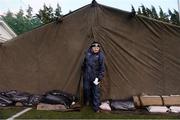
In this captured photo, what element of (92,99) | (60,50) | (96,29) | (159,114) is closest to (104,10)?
(96,29)

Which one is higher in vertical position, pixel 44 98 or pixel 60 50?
pixel 60 50

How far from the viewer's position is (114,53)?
997cm

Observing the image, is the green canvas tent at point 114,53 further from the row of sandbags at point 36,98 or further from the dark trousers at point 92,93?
the dark trousers at point 92,93

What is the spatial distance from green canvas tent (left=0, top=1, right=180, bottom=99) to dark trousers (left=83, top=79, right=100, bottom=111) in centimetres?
51

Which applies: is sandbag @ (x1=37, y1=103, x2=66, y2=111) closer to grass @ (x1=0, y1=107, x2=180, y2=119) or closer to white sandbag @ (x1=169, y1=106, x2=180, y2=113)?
grass @ (x1=0, y1=107, x2=180, y2=119)

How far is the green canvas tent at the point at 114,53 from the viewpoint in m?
9.94

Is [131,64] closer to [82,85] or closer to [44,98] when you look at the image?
[82,85]

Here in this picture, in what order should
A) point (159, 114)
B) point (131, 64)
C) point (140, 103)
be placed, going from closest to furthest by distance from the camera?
point (159, 114) < point (140, 103) < point (131, 64)

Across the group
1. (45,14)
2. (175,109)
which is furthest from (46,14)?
(175,109)

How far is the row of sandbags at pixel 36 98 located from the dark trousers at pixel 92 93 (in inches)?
16.0

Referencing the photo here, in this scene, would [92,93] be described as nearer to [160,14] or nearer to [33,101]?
[33,101]

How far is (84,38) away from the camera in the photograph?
33.0ft

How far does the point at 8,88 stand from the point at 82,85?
2.07 metres

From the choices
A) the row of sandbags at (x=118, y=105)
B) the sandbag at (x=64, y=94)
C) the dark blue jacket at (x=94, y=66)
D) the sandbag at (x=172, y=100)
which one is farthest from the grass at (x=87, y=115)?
the dark blue jacket at (x=94, y=66)
